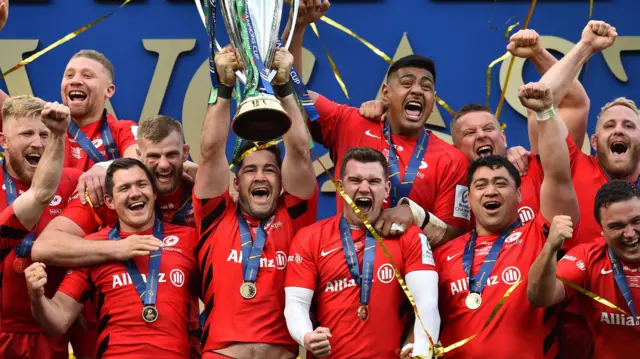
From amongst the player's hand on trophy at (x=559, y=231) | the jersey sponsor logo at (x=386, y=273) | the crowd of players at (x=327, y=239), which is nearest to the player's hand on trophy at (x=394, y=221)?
the crowd of players at (x=327, y=239)

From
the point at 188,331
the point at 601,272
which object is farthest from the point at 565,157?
the point at 188,331

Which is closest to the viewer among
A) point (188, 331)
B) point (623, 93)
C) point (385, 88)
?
point (188, 331)

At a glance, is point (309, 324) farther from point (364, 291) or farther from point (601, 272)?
point (601, 272)

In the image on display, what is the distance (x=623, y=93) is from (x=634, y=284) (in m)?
2.60

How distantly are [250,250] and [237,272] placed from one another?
4.5 inches

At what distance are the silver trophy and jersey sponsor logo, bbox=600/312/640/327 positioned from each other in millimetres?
1733

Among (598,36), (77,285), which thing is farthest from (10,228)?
(598,36)

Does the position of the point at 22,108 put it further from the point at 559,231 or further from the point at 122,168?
the point at 559,231

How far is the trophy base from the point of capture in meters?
5.23

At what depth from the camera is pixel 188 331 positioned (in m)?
6.35

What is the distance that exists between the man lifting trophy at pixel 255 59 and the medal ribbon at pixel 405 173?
1089 mm

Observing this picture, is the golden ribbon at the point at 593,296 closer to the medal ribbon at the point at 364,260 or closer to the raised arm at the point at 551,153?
the raised arm at the point at 551,153

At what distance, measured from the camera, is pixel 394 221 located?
6.18 metres

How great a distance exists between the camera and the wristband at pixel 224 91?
5.88 meters
